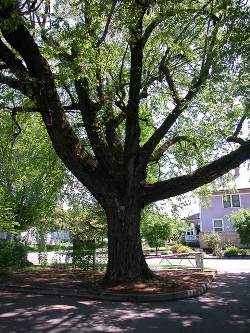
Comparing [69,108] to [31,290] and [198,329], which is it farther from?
[198,329]

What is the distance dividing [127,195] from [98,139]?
7.32ft

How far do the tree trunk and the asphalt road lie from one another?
164 cm

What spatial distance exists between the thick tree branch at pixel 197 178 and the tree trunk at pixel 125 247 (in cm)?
75

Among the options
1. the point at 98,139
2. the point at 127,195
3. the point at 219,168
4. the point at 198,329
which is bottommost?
the point at 198,329

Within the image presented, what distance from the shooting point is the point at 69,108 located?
41.1 feet

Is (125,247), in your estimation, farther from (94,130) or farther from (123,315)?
(94,130)

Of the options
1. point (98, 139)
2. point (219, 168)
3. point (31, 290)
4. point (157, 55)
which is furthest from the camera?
point (157, 55)

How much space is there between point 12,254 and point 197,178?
9925 millimetres

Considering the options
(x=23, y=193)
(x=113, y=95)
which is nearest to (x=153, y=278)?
(x=113, y=95)

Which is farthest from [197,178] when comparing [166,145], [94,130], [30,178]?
[30,178]

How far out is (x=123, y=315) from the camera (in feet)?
22.2

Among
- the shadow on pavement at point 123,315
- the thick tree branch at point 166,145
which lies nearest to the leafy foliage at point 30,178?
the thick tree branch at point 166,145

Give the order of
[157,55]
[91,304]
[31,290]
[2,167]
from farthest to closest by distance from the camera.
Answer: [2,167], [157,55], [31,290], [91,304]

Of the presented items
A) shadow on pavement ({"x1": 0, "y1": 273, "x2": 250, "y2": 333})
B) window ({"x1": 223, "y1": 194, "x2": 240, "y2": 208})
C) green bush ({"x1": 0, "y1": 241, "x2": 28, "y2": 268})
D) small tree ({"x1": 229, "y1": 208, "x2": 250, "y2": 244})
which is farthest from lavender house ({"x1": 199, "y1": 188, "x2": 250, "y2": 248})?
shadow on pavement ({"x1": 0, "y1": 273, "x2": 250, "y2": 333})
